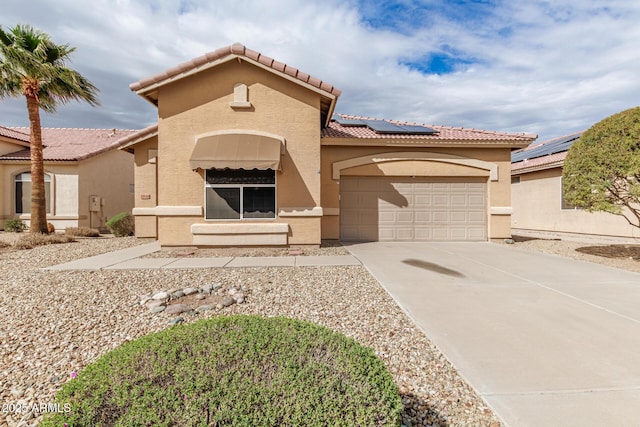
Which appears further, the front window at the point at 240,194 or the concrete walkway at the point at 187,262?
the front window at the point at 240,194

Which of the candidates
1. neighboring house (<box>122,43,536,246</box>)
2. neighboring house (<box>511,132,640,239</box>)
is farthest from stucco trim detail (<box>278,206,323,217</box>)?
neighboring house (<box>511,132,640,239</box>)

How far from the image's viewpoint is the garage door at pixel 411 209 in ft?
44.8

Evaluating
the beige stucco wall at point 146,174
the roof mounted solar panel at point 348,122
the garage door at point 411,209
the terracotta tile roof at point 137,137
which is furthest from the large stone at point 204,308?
the roof mounted solar panel at point 348,122

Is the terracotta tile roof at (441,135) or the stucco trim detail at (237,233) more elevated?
the terracotta tile roof at (441,135)

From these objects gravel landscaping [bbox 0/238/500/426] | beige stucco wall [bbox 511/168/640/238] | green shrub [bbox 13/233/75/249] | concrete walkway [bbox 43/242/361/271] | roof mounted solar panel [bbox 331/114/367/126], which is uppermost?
roof mounted solar panel [bbox 331/114/367/126]

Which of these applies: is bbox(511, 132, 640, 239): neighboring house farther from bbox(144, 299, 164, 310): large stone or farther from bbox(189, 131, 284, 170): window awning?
bbox(144, 299, 164, 310): large stone

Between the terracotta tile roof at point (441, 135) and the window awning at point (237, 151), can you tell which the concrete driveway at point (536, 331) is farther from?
the terracotta tile roof at point (441, 135)

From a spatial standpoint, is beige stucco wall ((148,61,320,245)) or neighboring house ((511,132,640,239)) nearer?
beige stucco wall ((148,61,320,245))

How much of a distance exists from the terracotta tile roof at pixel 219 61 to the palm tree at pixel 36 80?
7.36 metres

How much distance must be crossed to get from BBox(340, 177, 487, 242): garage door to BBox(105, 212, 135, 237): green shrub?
36.7ft

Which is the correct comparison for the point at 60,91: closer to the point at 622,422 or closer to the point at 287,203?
the point at 287,203

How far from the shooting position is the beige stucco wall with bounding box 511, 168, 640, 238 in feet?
49.1

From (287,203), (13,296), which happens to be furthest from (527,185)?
(13,296)

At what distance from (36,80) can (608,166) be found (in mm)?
23516
